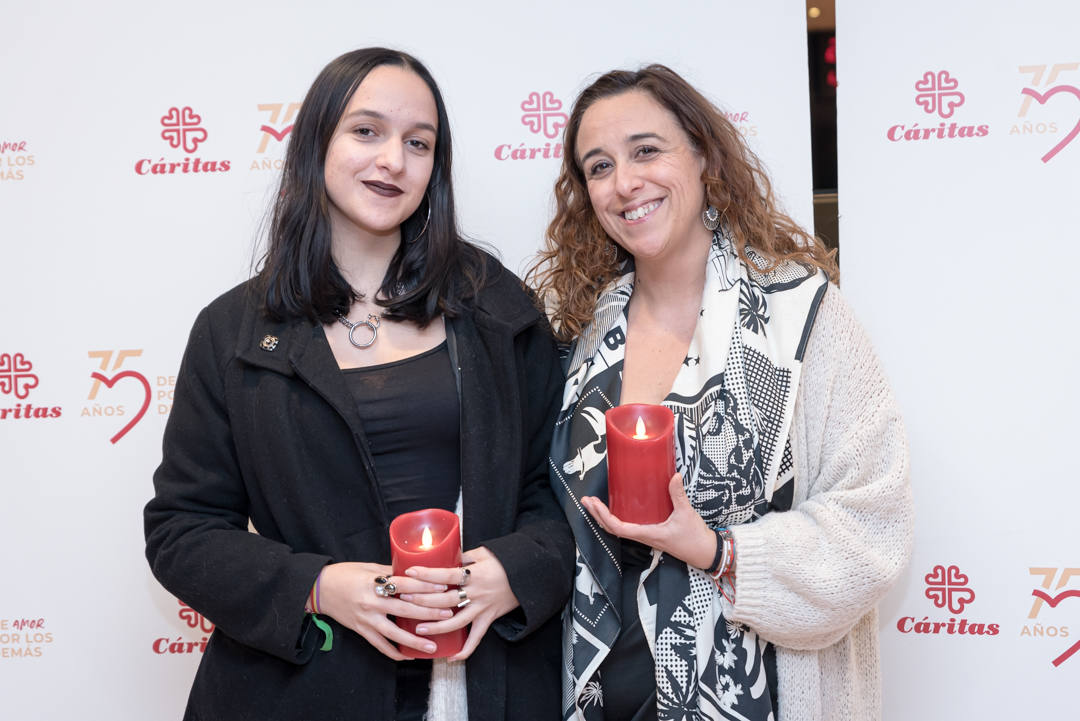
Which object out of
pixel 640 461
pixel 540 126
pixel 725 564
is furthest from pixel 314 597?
pixel 540 126

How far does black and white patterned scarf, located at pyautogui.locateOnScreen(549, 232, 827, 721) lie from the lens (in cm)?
145

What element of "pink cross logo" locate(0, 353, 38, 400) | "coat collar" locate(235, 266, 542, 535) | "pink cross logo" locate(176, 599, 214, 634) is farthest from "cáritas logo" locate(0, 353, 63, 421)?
"coat collar" locate(235, 266, 542, 535)

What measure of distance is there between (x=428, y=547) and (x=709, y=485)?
53 cm

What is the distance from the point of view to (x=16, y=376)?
2121mm

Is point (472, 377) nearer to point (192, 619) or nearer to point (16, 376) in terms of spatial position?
point (192, 619)

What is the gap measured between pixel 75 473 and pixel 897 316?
6.63 ft

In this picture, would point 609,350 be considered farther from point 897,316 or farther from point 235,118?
point 235,118

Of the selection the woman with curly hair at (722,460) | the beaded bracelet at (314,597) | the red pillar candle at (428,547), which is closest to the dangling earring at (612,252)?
the woman with curly hair at (722,460)

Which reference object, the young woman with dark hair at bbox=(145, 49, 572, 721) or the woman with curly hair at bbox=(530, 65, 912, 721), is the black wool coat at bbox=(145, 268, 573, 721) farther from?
the woman with curly hair at bbox=(530, 65, 912, 721)

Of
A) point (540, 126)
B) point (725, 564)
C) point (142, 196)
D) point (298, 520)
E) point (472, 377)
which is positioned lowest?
point (725, 564)

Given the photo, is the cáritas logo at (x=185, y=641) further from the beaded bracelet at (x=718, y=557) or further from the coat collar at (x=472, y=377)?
the beaded bracelet at (x=718, y=557)

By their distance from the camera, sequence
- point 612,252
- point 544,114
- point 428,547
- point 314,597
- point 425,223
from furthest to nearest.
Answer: point 544,114
point 612,252
point 425,223
point 314,597
point 428,547

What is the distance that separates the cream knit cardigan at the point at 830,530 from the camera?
1.41m

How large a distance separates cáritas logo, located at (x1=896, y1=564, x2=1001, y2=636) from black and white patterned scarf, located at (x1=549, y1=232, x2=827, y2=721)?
2.39ft
